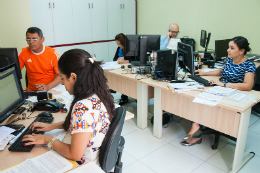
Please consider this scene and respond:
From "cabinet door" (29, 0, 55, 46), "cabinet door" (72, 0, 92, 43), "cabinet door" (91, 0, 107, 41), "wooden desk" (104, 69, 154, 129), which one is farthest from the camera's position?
"cabinet door" (91, 0, 107, 41)

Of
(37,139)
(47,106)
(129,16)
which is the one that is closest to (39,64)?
(47,106)

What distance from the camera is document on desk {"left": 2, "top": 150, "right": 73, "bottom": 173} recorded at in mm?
955

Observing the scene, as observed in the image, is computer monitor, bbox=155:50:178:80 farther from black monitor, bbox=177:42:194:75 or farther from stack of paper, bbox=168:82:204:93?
stack of paper, bbox=168:82:204:93

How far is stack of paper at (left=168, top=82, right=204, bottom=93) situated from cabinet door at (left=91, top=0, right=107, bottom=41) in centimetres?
325

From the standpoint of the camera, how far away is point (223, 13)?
3.95 meters

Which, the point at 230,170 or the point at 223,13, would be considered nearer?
the point at 230,170

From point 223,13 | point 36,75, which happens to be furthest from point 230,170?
point 223,13

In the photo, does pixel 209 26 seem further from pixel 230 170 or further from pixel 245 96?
pixel 230 170

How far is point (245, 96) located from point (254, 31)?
7.94 feet

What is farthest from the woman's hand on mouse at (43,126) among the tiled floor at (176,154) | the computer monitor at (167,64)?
the computer monitor at (167,64)

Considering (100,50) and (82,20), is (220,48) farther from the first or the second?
(82,20)

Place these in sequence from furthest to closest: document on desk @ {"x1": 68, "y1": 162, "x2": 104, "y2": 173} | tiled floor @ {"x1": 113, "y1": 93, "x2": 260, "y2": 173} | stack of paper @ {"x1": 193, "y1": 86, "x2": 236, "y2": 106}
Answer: tiled floor @ {"x1": 113, "y1": 93, "x2": 260, "y2": 173}, stack of paper @ {"x1": 193, "y1": 86, "x2": 236, "y2": 106}, document on desk @ {"x1": 68, "y1": 162, "x2": 104, "y2": 173}

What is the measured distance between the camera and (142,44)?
2865 millimetres

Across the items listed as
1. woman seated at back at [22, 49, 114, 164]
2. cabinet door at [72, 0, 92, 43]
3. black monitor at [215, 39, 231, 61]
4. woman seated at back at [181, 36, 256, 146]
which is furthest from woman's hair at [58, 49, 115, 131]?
cabinet door at [72, 0, 92, 43]
